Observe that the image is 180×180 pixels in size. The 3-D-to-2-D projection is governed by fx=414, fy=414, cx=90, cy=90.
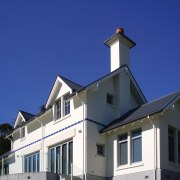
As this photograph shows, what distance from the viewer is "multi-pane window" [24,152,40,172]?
29.6m

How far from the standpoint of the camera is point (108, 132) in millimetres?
25406

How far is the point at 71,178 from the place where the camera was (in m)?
23.6

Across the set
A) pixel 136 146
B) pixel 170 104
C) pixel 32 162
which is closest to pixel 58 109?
pixel 32 162

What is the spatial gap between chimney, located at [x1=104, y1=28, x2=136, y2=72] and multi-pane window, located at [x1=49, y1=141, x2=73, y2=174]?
21.9 feet

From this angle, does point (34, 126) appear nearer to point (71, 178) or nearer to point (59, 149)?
point (59, 149)

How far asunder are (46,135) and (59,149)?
2.27 meters

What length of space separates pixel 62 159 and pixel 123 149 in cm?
412

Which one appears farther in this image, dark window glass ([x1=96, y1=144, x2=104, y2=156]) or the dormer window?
the dormer window

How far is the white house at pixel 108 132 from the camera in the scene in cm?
2253

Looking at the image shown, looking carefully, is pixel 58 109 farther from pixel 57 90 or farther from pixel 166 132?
pixel 166 132

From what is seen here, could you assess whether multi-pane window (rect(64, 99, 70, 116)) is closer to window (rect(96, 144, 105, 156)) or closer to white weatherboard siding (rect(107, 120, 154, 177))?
window (rect(96, 144, 105, 156))

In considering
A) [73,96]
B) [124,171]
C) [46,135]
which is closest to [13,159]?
[46,135]

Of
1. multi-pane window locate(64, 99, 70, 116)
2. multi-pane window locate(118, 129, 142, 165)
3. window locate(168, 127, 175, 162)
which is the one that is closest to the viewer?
window locate(168, 127, 175, 162)

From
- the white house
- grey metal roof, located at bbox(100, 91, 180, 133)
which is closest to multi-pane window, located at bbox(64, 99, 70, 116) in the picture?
the white house
